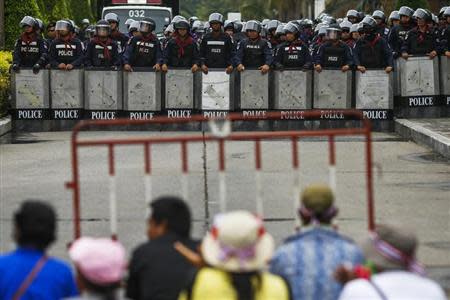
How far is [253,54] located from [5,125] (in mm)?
4683

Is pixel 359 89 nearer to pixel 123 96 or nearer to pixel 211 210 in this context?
pixel 123 96

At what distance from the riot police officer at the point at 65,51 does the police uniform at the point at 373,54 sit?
16.2 feet

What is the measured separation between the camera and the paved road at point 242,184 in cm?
1308

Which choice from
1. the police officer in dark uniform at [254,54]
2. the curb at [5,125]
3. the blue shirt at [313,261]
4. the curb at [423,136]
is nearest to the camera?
the blue shirt at [313,261]

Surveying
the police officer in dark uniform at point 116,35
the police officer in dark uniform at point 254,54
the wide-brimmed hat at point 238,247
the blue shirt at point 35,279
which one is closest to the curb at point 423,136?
the police officer in dark uniform at point 254,54

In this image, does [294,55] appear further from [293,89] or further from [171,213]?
[171,213]

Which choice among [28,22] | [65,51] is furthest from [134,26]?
[28,22]

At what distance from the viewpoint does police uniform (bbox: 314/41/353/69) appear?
24.9 meters

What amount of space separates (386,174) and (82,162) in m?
4.03

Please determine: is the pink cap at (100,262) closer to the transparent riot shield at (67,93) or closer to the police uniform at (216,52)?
the transparent riot shield at (67,93)

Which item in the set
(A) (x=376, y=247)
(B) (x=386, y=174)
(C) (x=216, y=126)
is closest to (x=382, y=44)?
(B) (x=386, y=174)

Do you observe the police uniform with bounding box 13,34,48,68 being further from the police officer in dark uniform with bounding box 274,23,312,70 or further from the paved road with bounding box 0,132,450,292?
the police officer in dark uniform with bounding box 274,23,312,70

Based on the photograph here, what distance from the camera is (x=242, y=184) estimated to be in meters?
16.1

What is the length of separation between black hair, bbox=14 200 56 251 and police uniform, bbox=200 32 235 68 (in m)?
18.3
